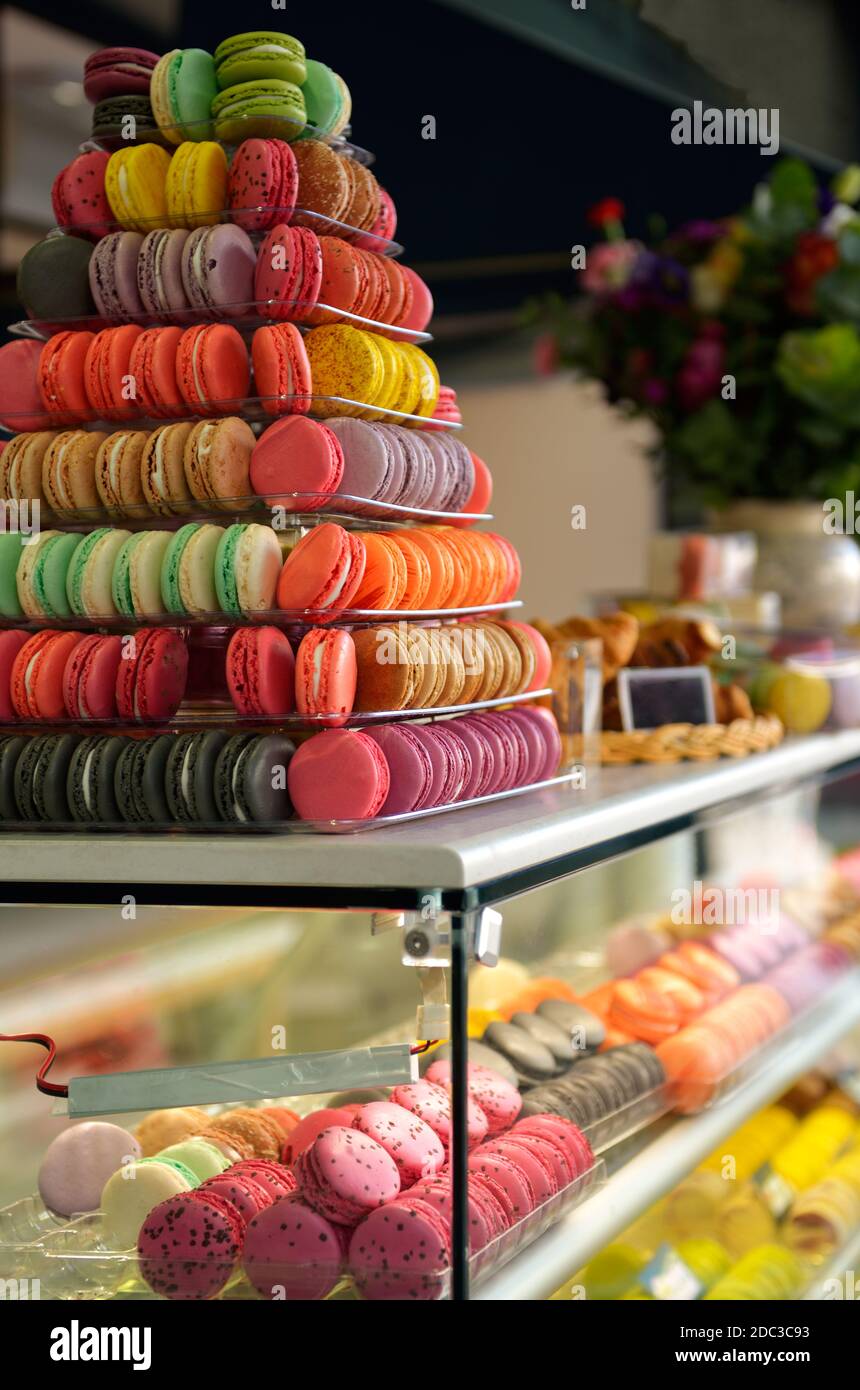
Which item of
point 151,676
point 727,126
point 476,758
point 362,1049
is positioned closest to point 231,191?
point 151,676

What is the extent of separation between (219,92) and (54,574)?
16.6 inches

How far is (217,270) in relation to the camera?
3.81ft

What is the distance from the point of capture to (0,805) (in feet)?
3.85

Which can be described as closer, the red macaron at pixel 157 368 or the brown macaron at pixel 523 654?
the red macaron at pixel 157 368

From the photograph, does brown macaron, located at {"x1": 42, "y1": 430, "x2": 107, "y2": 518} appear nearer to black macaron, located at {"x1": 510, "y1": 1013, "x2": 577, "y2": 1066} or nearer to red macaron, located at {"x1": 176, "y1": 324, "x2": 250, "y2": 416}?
red macaron, located at {"x1": 176, "y1": 324, "x2": 250, "y2": 416}

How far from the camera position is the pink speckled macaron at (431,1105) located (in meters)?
1.06

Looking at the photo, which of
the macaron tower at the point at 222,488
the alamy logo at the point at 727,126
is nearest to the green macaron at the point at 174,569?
Result: the macaron tower at the point at 222,488

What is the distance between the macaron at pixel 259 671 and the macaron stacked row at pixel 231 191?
32cm

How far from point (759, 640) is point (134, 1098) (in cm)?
140

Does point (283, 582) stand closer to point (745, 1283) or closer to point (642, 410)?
point (745, 1283)

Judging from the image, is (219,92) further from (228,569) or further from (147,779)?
(147,779)

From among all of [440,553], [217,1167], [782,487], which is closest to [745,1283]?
[217,1167]

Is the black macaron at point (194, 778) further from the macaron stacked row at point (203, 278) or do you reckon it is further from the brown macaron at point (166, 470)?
the macaron stacked row at point (203, 278)
